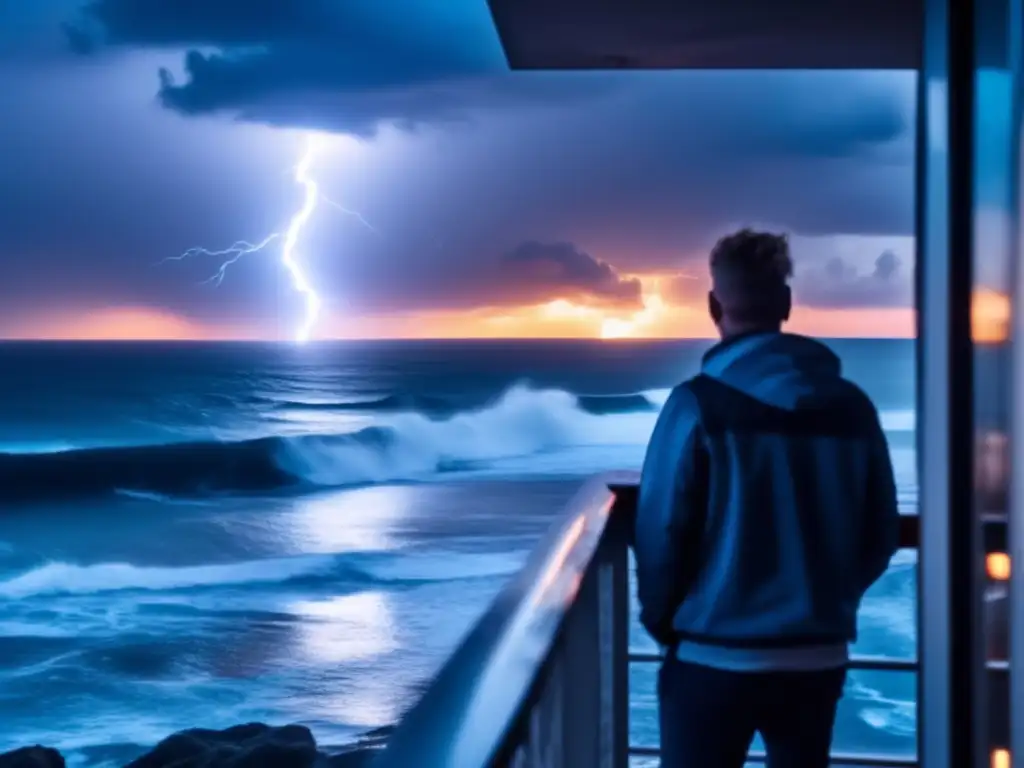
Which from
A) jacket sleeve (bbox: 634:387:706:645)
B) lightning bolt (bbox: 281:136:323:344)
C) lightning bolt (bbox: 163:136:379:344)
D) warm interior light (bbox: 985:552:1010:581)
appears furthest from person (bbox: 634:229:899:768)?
lightning bolt (bbox: 163:136:379:344)

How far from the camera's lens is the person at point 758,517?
962 mm

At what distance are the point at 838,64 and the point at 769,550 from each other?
4.35 feet

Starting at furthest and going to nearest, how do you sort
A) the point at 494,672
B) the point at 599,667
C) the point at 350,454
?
the point at 350,454 < the point at 599,667 < the point at 494,672

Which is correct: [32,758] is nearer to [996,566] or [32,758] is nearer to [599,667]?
[599,667]

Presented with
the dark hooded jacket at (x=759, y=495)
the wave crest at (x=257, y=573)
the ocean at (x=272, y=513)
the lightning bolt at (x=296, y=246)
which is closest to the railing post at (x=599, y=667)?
the dark hooded jacket at (x=759, y=495)

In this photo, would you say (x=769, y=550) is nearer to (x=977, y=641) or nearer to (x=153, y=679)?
(x=977, y=641)

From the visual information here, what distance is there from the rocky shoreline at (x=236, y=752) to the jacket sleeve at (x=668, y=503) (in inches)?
455

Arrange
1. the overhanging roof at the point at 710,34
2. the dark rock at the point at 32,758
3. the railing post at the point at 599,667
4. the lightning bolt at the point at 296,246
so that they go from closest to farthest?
the railing post at the point at 599,667
the overhanging roof at the point at 710,34
the dark rock at the point at 32,758
the lightning bolt at the point at 296,246

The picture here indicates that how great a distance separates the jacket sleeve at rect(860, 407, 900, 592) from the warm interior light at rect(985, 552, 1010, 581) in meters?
0.30

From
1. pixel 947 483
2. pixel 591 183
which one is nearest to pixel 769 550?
pixel 947 483

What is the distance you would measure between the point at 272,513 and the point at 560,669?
A: 18.7m

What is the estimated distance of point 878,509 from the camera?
3.36 ft

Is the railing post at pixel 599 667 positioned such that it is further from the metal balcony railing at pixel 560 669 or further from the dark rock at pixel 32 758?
the dark rock at pixel 32 758

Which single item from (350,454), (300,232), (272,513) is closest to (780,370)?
(272,513)
